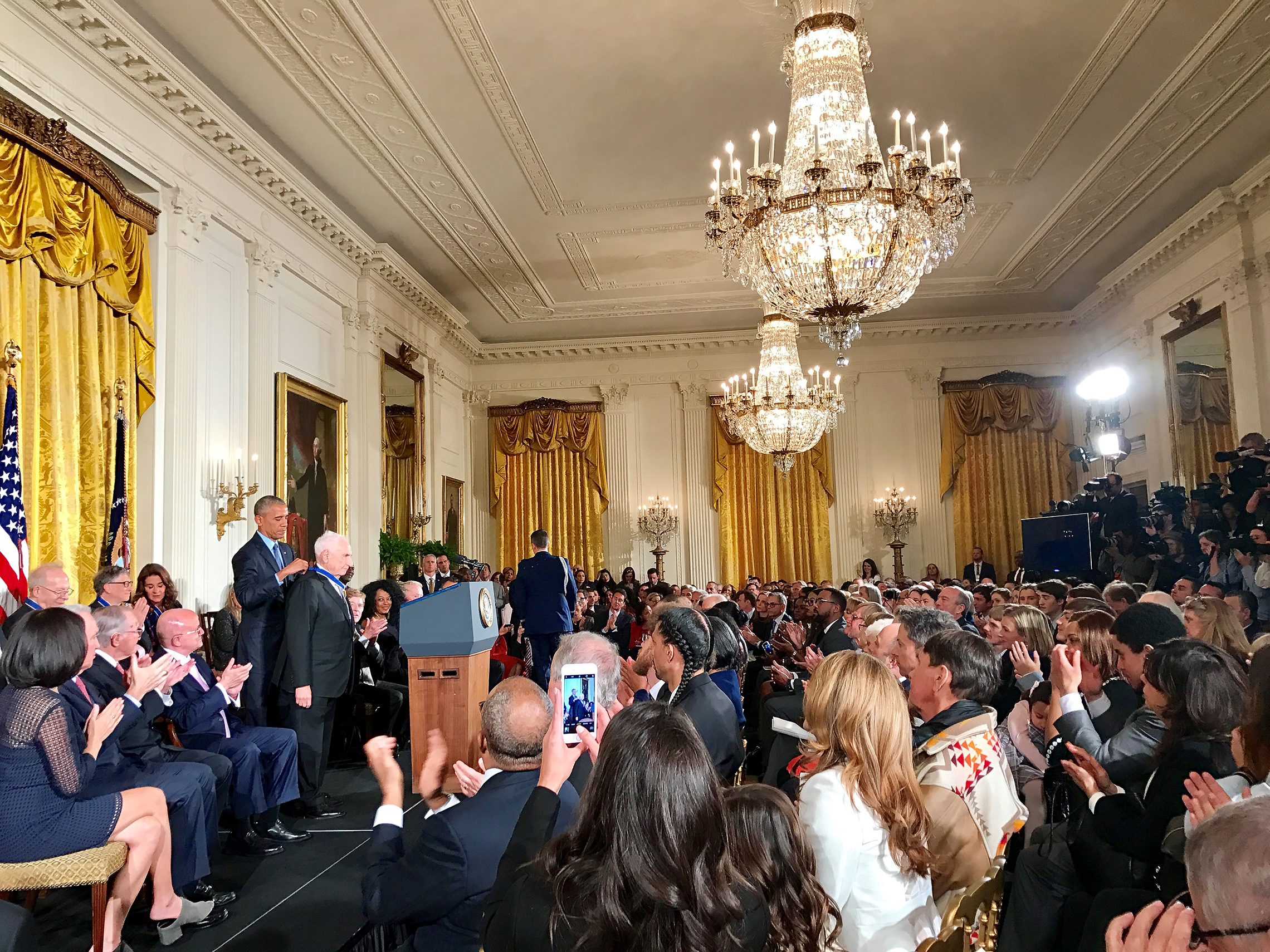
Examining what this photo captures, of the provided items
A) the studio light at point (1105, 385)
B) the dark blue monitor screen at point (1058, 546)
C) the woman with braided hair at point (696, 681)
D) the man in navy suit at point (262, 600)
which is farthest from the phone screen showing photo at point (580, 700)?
the studio light at point (1105, 385)

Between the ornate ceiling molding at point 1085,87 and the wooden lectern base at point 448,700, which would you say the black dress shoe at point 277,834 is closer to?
the wooden lectern base at point 448,700

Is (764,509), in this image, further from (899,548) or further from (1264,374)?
(1264,374)

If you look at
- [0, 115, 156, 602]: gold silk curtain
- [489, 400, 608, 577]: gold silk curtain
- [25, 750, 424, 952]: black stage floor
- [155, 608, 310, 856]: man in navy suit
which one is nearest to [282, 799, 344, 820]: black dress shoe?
[25, 750, 424, 952]: black stage floor

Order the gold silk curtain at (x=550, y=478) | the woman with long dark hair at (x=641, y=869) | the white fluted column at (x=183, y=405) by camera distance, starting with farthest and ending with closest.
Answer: the gold silk curtain at (x=550, y=478)
the white fluted column at (x=183, y=405)
the woman with long dark hair at (x=641, y=869)

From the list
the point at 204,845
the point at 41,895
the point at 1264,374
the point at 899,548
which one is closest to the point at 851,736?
the point at 204,845

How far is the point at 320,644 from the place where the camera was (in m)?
5.07

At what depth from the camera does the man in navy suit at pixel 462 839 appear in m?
1.97

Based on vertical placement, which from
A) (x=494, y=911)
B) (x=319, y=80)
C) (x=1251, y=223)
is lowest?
(x=494, y=911)

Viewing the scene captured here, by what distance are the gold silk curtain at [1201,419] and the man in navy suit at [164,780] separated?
11.2m

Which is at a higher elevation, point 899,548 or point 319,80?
point 319,80

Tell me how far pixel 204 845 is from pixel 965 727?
3059mm

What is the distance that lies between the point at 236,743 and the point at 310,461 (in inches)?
218

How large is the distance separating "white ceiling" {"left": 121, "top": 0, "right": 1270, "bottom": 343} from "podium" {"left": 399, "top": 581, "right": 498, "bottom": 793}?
5.10 meters

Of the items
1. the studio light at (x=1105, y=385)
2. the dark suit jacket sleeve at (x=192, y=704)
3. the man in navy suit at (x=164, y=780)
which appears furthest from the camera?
the studio light at (x=1105, y=385)
